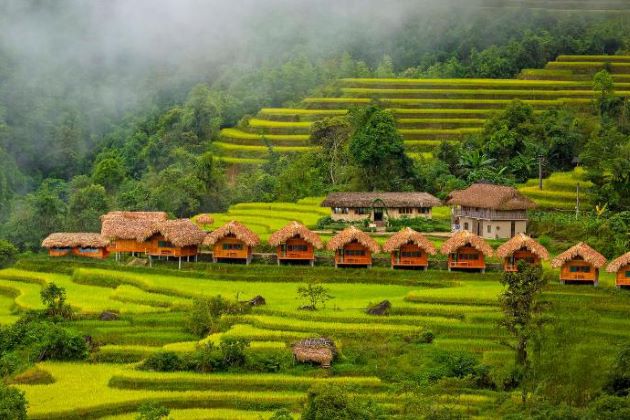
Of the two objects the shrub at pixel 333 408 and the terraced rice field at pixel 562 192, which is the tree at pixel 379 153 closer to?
the terraced rice field at pixel 562 192

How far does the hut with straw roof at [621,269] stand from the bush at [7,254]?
74.3 ft

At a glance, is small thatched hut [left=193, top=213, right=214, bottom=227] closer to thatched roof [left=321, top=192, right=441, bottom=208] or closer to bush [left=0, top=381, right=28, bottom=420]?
thatched roof [left=321, top=192, right=441, bottom=208]

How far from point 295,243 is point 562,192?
13097 mm

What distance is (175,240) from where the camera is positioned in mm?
39906

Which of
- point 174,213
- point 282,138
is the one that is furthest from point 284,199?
point 282,138

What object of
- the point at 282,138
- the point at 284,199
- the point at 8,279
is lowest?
the point at 8,279

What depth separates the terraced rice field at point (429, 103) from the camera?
62.3 m

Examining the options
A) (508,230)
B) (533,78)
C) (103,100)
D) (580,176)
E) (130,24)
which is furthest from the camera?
(130,24)

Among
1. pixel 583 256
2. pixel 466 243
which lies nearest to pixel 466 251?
pixel 466 243

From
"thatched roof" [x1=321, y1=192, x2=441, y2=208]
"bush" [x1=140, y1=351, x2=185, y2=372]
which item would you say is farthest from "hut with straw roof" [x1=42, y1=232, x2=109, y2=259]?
"bush" [x1=140, y1=351, x2=185, y2=372]

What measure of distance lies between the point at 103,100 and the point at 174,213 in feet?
118

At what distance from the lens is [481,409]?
26516mm

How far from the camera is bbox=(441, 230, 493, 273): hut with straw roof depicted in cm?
3828

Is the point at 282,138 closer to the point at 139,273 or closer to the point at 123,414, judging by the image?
the point at 139,273
